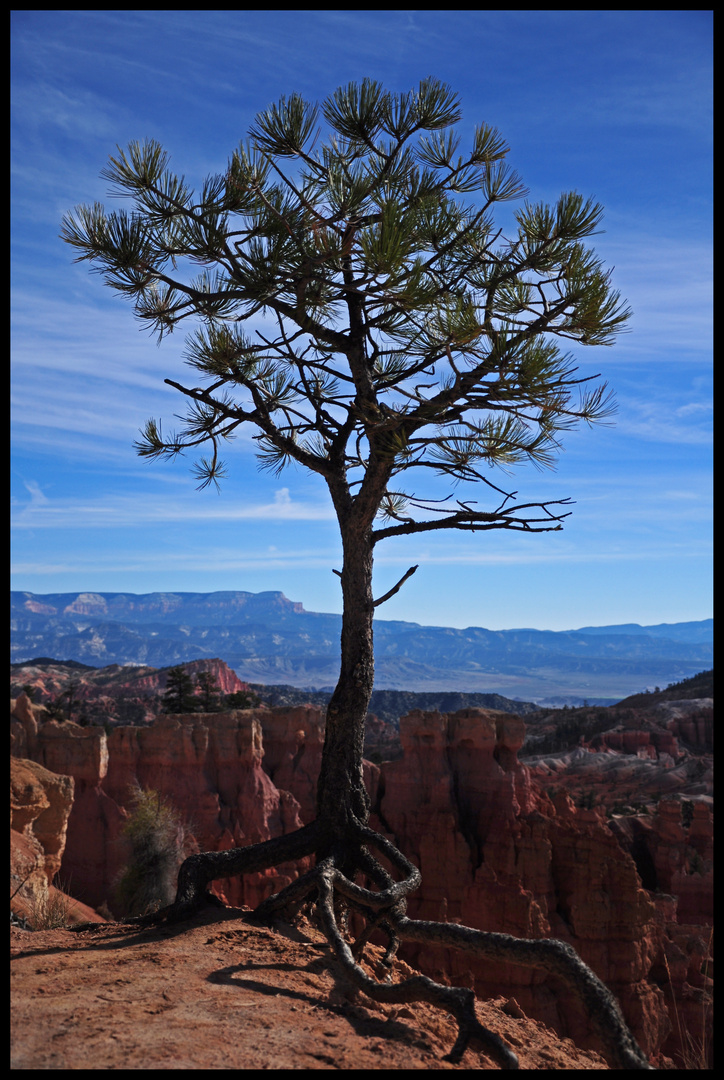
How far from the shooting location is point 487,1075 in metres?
3.62

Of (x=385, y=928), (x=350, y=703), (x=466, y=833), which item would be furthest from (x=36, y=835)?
(x=466, y=833)

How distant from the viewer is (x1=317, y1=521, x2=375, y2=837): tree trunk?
22.1ft

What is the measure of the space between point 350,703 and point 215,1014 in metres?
2.95

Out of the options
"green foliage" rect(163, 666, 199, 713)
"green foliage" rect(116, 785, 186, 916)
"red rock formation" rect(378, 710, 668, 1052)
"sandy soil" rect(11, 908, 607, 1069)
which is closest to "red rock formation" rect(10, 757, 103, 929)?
"green foliage" rect(116, 785, 186, 916)

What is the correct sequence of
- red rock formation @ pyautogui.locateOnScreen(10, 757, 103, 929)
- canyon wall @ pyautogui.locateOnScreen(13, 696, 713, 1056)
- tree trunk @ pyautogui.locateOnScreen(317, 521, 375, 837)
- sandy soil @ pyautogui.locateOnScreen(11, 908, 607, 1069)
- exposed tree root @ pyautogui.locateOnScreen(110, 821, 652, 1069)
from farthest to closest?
canyon wall @ pyautogui.locateOnScreen(13, 696, 713, 1056), red rock formation @ pyautogui.locateOnScreen(10, 757, 103, 929), tree trunk @ pyautogui.locateOnScreen(317, 521, 375, 837), exposed tree root @ pyautogui.locateOnScreen(110, 821, 652, 1069), sandy soil @ pyautogui.locateOnScreen(11, 908, 607, 1069)

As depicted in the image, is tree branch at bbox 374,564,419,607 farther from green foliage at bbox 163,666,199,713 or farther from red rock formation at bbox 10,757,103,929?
green foliage at bbox 163,666,199,713

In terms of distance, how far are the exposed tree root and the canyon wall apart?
18.3m

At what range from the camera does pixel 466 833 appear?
29234mm

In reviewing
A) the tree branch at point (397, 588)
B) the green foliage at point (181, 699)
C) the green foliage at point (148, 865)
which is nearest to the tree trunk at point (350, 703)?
the tree branch at point (397, 588)

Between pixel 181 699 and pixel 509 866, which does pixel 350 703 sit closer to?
pixel 509 866

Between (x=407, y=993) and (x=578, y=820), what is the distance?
87.5ft
